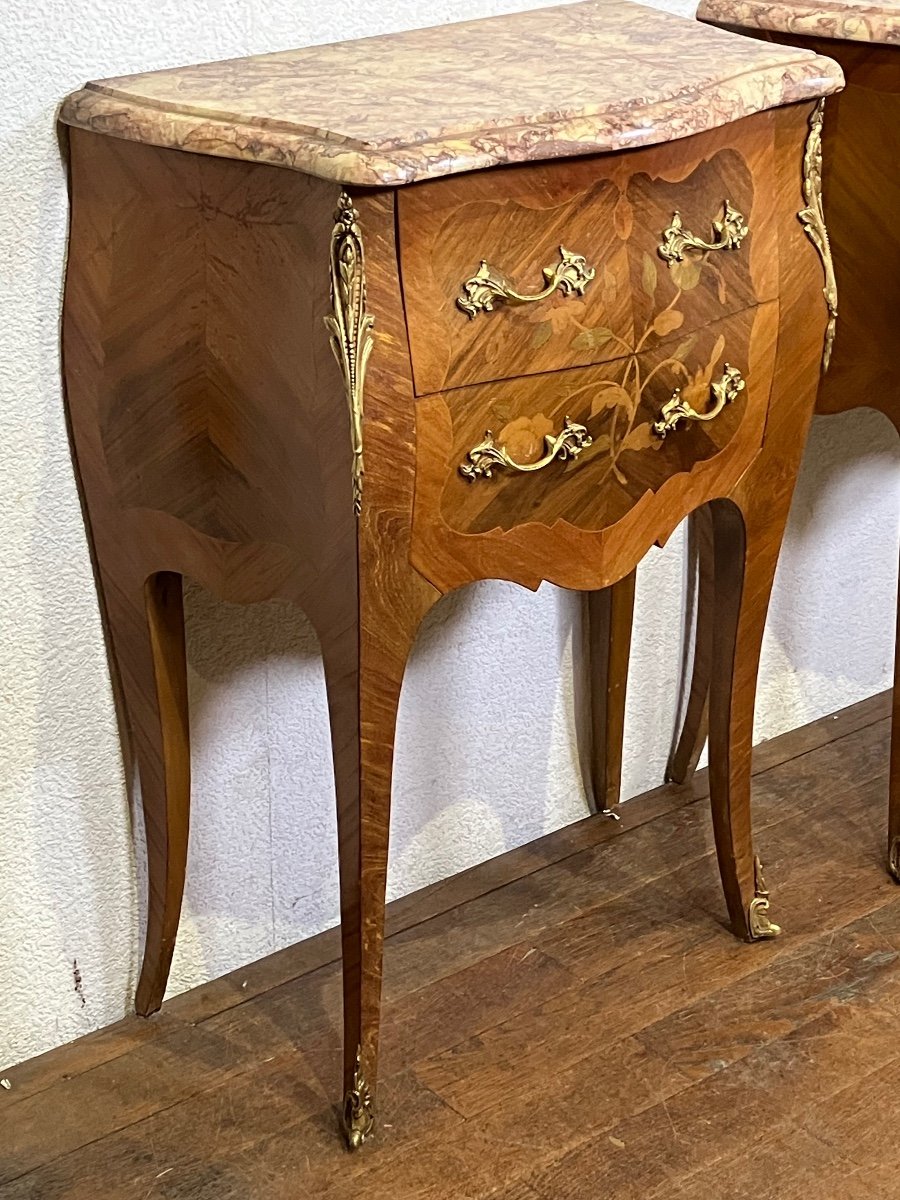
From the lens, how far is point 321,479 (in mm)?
1152

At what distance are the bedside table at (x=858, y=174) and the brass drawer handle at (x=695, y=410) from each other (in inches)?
5.1

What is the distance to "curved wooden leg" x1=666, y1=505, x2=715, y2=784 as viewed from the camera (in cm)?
170

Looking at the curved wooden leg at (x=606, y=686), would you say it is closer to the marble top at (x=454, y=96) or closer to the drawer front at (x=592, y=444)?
the drawer front at (x=592, y=444)

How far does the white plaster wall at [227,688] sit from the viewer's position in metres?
1.28

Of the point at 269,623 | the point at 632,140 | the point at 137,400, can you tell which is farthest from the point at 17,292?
the point at 632,140

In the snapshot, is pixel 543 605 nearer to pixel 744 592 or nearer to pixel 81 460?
pixel 744 592

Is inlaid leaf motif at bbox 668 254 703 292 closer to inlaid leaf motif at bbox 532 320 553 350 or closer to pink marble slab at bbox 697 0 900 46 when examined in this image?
inlaid leaf motif at bbox 532 320 553 350

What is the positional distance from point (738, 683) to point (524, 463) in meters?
0.45

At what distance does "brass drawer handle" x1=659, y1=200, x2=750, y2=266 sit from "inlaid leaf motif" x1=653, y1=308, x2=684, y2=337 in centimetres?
4

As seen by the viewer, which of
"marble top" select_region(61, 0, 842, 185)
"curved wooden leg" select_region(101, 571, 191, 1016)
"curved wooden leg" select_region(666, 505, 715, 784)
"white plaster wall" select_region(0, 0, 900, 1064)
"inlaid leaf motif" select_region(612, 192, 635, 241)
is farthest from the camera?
"curved wooden leg" select_region(666, 505, 715, 784)

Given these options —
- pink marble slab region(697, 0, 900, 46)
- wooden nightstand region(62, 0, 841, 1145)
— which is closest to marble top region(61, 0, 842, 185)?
wooden nightstand region(62, 0, 841, 1145)

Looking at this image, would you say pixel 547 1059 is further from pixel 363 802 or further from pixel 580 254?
pixel 580 254

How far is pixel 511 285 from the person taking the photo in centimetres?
114

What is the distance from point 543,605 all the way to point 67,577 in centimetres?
56
